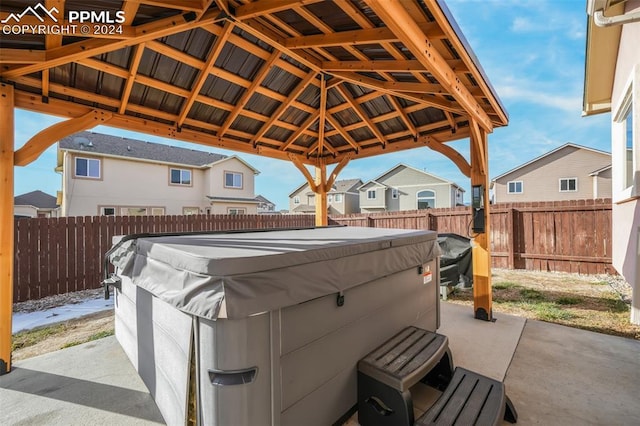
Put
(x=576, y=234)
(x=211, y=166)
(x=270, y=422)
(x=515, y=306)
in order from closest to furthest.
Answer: (x=270, y=422) < (x=515, y=306) < (x=576, y=234) < (x=211, y=166)

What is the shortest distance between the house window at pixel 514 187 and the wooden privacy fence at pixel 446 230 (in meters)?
11.3

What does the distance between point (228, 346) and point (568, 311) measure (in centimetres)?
506

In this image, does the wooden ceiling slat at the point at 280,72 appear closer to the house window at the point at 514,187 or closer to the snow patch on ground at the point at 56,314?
the snow patch on ground at the point at 56,314

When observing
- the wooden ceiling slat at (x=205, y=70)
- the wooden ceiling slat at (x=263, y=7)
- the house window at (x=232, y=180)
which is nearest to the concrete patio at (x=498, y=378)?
the wooden ceiling slat at (x=205, y=70)

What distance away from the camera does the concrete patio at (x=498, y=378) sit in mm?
Result: 2053

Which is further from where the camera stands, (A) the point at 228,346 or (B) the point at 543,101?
(B) the point at 543,101

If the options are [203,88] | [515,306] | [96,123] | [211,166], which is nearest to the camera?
[96,123]

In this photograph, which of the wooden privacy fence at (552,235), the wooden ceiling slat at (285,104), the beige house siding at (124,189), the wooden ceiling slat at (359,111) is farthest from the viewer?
the beige house siding at (124,189)

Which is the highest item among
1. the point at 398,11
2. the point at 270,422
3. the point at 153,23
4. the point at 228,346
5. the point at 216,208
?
the point at 153,23

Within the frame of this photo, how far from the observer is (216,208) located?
15.8m

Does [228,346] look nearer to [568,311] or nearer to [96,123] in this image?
[96,123]

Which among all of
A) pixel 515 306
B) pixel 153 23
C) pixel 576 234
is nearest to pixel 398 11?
pixel 153 23

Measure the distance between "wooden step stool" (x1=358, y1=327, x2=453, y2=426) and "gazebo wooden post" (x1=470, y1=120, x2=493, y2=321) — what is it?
5.96 ft

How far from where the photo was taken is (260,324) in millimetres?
1443
